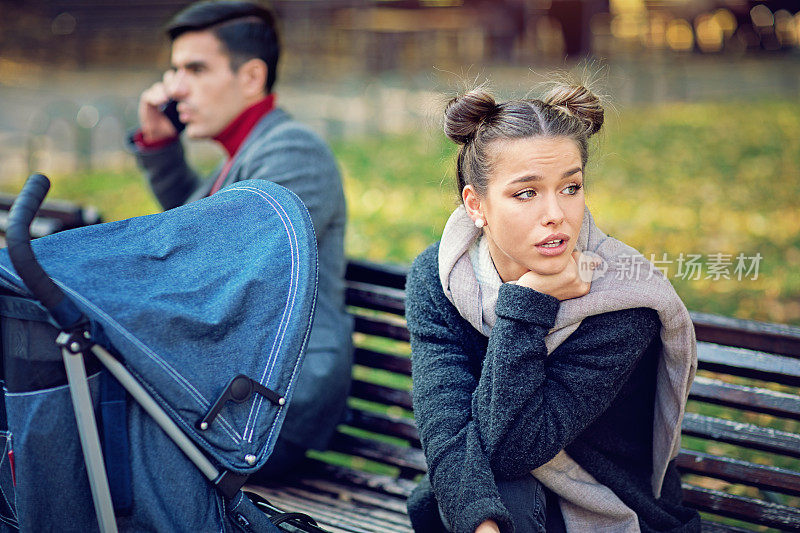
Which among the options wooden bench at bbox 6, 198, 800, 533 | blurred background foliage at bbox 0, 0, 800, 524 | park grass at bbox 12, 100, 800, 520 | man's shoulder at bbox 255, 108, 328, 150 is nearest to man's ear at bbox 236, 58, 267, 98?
man's shoulder at bbox 255, 108, 328, 150

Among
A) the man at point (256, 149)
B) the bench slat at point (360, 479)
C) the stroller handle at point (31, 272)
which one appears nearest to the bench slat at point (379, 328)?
the man at point (256, 149)

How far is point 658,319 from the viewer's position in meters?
2.06

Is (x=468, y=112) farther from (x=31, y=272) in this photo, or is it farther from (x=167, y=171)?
(x=167, y=171)

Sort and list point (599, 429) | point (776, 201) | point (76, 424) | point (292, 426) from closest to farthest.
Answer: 1. point (76, 424)
2. point (599, 429)
3. point (292, 426)
4. point (776, 201)

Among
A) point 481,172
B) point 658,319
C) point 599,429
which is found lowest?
point 599,429

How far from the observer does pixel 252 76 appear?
11.1 feet

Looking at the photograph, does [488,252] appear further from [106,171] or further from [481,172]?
[106,171]

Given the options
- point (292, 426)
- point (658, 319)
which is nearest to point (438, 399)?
point (658, 319)

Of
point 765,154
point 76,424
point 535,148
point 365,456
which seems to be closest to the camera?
point 76,424

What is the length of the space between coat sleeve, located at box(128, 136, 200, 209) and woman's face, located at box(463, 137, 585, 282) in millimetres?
2137

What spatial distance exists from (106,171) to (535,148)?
314 inches

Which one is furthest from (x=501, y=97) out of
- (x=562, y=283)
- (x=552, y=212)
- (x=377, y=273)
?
(x=377, y=273)

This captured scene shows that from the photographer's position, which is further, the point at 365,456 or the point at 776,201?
the point at 776,201

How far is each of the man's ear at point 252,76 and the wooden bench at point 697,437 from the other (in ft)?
2.90
